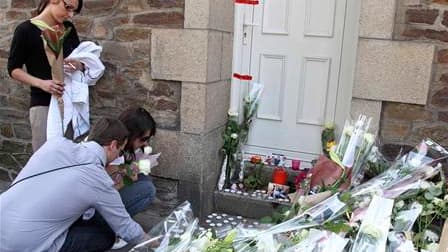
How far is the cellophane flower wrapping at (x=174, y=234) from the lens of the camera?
72.6 inches

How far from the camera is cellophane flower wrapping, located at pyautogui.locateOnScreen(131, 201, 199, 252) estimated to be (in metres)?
1.84

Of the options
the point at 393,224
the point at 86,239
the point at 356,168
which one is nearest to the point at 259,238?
the point at 393,224

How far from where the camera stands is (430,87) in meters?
3.27

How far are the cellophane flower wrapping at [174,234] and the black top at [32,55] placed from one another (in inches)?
64.4

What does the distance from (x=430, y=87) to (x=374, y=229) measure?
5.79 ft

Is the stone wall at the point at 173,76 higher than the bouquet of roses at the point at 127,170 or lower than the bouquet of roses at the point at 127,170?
higher

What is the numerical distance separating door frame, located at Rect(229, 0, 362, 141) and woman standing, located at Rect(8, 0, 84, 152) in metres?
1.30

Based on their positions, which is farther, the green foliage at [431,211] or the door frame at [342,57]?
the door frame at [342,57]

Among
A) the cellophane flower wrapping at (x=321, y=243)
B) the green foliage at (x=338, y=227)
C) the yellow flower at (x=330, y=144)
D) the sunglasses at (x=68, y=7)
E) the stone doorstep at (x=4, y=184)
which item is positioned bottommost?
the stone doorstep at (x=4, y=184)

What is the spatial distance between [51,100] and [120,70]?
0.74 metres

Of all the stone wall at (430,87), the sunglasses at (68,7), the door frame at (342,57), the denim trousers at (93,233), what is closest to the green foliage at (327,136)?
the door frame at (342,57)

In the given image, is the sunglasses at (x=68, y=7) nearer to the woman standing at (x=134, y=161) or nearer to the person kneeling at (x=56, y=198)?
the woman standing at (x=134, y=161)

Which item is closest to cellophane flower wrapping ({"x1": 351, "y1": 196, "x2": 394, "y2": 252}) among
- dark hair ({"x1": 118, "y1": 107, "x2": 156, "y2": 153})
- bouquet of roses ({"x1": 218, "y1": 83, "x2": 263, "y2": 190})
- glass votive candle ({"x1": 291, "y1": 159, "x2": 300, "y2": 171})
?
Answer: dark hair ({"x1": 118, "y1": 107, "x2": 156, "y2": 153})

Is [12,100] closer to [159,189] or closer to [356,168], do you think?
[159,189]
